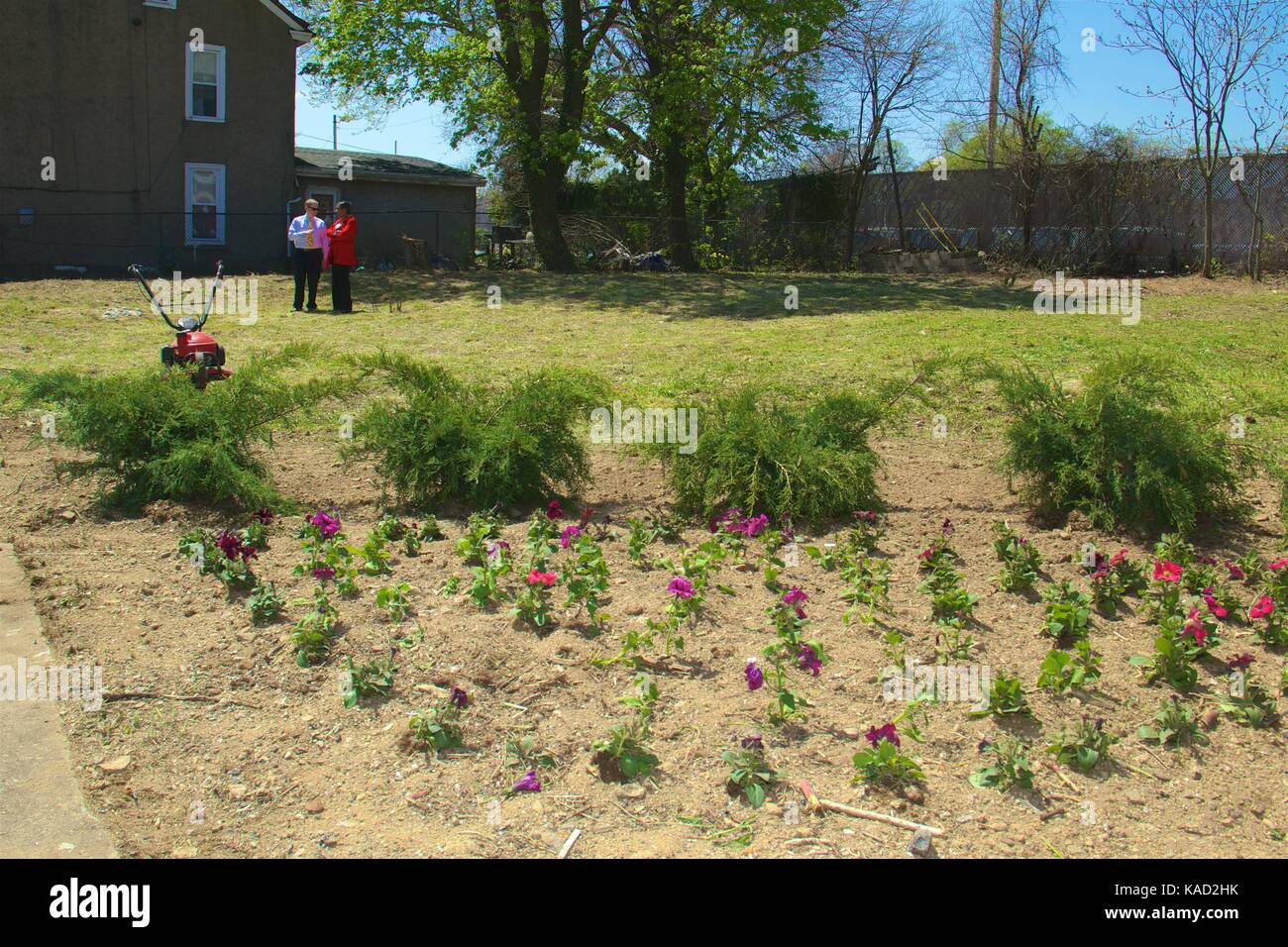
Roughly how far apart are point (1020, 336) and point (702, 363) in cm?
349

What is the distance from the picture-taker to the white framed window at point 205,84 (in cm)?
2388

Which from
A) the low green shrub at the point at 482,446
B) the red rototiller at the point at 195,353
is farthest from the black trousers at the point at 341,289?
the low green shrub at the point at 482,446

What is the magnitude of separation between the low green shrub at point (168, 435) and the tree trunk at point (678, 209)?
1822 centimetres

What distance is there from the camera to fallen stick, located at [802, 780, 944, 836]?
10.3 feet

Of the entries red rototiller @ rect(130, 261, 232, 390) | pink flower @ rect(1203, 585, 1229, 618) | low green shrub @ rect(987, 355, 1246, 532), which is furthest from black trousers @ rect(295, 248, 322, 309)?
pink flower @ rect(1203, 585, 1229, 618)

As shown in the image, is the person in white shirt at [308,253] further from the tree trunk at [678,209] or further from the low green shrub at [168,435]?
the low green shrub at [168,435]

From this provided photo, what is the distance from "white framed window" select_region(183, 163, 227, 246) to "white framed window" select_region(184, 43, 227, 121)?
114 cm

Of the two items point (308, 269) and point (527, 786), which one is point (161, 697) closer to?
point (527, 786)

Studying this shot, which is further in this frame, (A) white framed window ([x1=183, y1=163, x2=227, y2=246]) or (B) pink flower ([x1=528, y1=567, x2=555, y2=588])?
(A) white framed window ([x1=183, y1=163, x2=227, y2=246])

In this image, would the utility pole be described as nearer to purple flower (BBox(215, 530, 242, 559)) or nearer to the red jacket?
the red jacket

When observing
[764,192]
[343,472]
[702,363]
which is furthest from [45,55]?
[343,472]

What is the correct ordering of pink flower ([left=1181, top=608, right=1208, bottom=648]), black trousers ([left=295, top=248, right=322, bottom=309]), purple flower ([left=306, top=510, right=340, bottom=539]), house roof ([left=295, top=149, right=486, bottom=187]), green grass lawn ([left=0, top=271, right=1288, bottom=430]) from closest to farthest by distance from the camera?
pink flower ([left=1181, top=608, right=1208, bottom=648]) → purple flower ([left=306, top=510, right=340, bottom=539]) → green grass lawn ([left=0, top=271, right=1288, bottom=430]) → black trousers ([left=295, top=248, right=322, bottom=309]) → house roof ([left=295, top=149, right=486, bottom=187])

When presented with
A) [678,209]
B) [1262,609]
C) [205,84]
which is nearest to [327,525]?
[1262,609]

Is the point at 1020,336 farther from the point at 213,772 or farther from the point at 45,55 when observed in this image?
the point at 45,55
